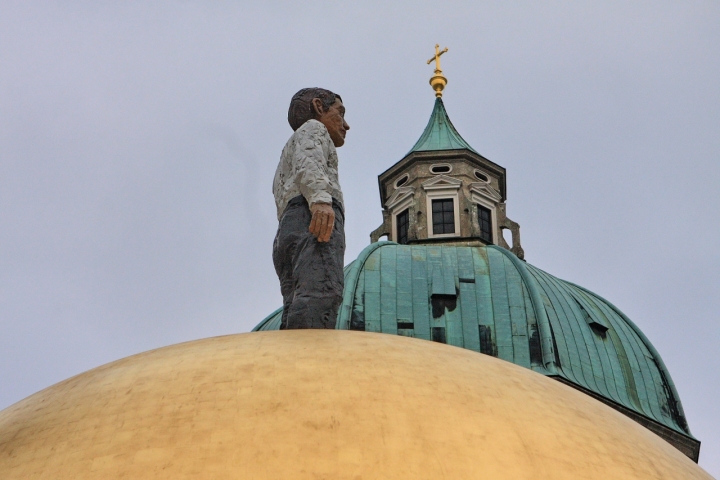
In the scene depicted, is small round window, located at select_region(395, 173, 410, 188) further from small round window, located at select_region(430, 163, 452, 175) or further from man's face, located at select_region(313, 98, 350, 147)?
man's face, located at select_region(313, 98, 350, 147)

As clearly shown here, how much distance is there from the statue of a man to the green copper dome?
39364 mm

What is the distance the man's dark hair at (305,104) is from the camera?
385 inches

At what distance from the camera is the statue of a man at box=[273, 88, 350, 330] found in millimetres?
8641

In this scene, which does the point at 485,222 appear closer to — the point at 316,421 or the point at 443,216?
the point at 443,216

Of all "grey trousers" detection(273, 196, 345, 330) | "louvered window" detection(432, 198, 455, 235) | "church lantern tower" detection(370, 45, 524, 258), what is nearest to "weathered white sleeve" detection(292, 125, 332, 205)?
"grey trousers" detection(273, 196, 345, 330)

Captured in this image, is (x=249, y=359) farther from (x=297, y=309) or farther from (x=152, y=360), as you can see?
(x=297, y=309)

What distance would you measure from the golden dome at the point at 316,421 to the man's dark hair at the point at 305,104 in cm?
313

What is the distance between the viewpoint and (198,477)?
17.6 ft

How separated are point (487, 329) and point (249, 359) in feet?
98.3

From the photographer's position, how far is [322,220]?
8.60m

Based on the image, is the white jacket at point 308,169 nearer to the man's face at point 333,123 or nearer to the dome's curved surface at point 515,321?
the man's face at point 333,123

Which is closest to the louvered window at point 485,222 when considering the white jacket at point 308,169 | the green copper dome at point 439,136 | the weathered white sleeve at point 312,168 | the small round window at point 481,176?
the small round window at point 481,176

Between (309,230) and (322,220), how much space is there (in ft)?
0.73

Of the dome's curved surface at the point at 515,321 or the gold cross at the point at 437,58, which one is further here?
the gold cross at the point at 437,58
